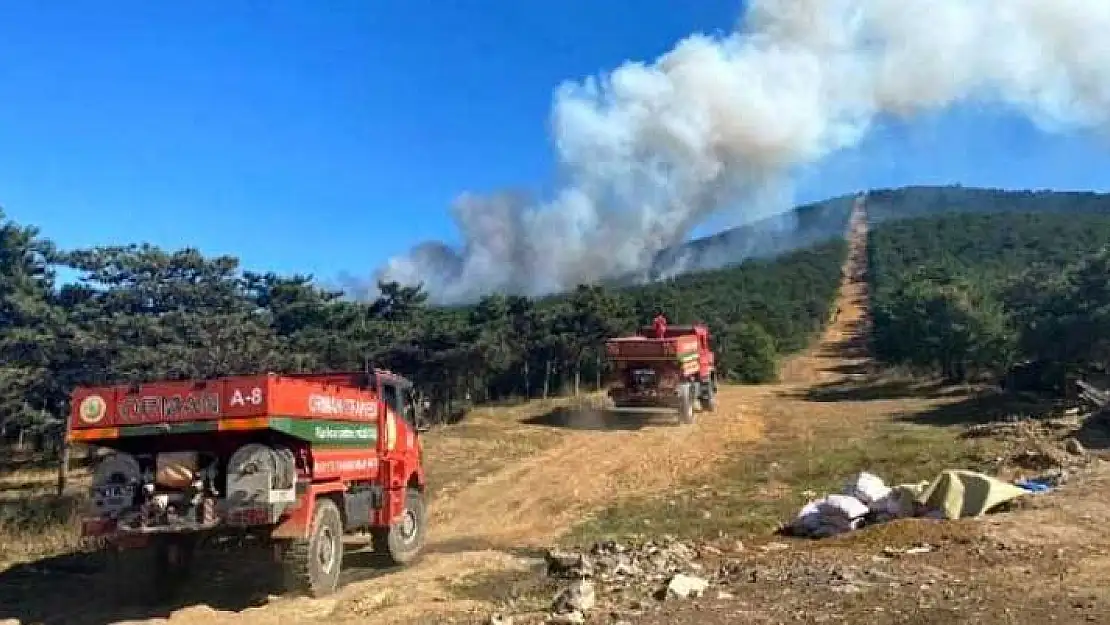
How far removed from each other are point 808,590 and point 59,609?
Answer: 807cm

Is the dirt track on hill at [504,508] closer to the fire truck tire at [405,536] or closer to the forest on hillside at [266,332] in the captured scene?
the fire truck tire at [405,536]

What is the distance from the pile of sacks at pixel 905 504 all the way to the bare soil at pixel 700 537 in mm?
532

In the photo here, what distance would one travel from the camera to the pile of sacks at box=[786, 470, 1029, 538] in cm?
1214

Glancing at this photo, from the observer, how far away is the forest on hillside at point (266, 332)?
32719 mm

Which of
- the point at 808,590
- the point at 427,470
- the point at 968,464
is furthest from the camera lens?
the point at 427,470

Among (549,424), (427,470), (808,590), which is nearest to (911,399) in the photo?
(549,424)

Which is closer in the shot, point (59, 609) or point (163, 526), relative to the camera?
point (163, 526)

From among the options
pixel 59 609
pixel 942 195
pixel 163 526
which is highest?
pixel 942 195

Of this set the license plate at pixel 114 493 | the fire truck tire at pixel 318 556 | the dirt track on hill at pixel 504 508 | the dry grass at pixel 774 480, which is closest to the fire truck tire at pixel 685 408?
the dirt track on hill at pixel 504 508

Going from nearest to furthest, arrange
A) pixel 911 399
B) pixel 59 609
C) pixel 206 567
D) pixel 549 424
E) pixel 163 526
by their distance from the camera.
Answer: pixel 163 526
pixel 59 609
pixel 206 567
pixel 549 424
pixel 911 399

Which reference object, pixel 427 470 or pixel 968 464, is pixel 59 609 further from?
pixel 968 464

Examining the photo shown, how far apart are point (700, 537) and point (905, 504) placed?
2.75m

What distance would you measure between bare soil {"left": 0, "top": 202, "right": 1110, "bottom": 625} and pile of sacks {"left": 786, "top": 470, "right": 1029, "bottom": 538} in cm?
53

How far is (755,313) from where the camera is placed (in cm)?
7938
